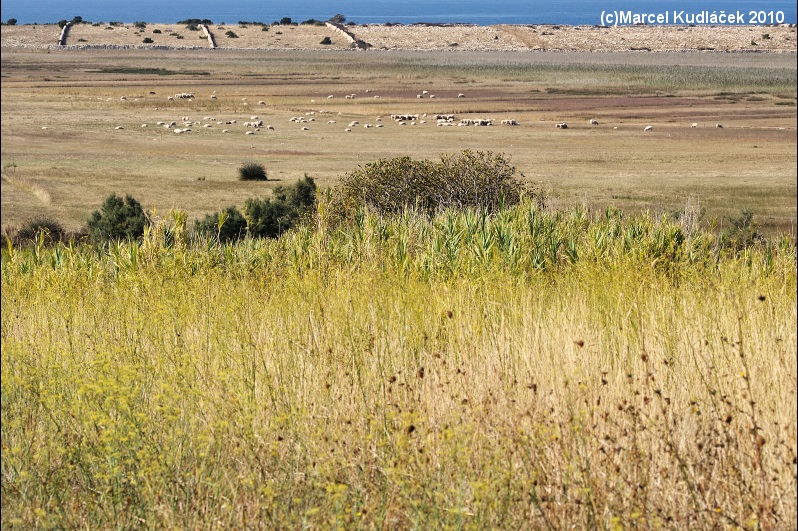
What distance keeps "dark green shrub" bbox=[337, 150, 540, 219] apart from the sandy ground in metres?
31.7

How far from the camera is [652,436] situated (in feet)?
13.9

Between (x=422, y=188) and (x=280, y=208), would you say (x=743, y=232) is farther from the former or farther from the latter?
(x=280, y=208)

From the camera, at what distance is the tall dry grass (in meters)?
3.88

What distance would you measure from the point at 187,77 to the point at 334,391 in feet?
217

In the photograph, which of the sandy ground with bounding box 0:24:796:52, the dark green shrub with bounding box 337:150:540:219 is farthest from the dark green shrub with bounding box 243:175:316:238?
the sandy ground with bounding box 0:24:796:52

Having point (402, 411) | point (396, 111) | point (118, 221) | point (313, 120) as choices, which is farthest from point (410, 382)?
point (396, 111)

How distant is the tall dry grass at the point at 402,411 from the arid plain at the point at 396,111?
7.18m

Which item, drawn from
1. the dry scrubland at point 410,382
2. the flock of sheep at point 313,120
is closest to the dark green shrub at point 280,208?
the dry scrubland at point 410,382

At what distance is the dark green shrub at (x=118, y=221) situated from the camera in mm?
19820

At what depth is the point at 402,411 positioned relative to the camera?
181 inches

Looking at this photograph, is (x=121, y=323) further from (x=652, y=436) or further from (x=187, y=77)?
(x=187, y=77)

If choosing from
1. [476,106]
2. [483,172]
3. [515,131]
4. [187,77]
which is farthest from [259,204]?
[187,77]

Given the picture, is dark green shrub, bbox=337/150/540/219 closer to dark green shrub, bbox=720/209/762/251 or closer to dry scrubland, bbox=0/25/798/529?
dry scrubland, bbox=0/25/798/529

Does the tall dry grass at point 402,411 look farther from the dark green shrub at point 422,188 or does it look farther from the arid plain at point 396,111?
the arid plain at point 396,111
